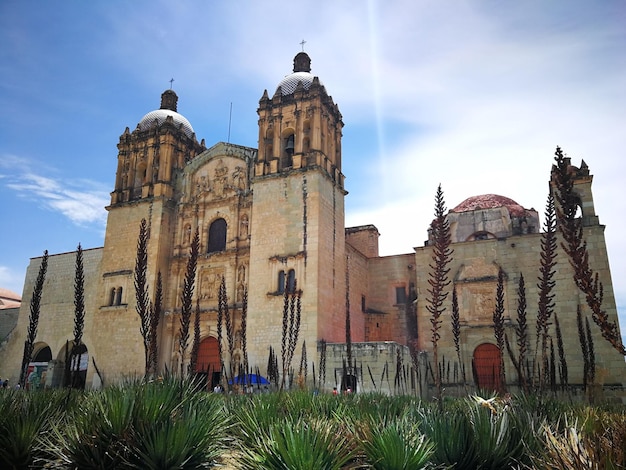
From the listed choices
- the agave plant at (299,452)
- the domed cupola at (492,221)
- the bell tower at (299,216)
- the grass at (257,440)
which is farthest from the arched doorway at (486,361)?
the agave plant at (299,452)

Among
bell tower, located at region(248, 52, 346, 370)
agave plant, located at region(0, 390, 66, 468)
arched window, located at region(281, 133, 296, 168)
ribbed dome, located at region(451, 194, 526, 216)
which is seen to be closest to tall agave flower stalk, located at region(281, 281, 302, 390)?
bell tower, located at region(248, 52, 346, 370)

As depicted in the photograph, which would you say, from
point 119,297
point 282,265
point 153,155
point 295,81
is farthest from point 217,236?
point 295,81

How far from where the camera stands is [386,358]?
16734 mm

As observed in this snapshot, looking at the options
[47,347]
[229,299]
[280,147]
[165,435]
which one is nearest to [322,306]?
[229,299]

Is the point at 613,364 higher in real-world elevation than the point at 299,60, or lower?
lower

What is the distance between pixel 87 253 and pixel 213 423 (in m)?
23.0

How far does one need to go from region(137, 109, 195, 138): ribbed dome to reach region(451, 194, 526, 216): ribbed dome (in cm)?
1479

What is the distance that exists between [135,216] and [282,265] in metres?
8.82

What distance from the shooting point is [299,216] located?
19.9 meters

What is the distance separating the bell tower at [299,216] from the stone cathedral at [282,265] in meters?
0.06

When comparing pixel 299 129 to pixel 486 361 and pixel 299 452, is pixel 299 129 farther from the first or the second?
pixel 299 452

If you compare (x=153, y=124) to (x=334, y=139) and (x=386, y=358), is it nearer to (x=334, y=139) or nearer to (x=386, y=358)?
(x=334, y=139)

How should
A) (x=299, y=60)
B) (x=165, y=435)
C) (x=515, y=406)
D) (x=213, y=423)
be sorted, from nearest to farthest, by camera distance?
(x=165, y=435)
(x=213, y=423)
(x=515, y=406)
(x=299, y=60)

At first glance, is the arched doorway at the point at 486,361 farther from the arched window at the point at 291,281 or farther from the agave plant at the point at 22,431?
the agave plant at the point at 22,431
